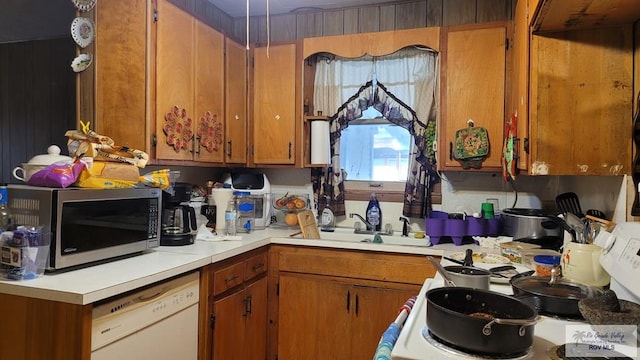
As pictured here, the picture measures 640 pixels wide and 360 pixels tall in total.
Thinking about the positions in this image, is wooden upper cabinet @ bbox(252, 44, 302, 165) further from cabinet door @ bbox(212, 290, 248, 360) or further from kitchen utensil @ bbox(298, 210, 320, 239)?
cabinet door @ bbox(212, 290, 248, 360)

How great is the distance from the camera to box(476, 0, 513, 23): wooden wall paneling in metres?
2.66

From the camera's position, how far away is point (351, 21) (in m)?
2.97

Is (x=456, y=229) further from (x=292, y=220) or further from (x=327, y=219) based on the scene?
(x=292, y=220)

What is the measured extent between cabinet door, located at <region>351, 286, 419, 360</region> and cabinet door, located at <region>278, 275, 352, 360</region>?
0.05 meters

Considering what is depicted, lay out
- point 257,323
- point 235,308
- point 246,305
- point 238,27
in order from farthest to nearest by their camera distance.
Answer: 1. point 238,27
2. point 257,323
3. point 246,305
4. point 235,308

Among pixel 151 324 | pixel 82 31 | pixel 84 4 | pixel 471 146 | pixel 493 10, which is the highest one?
pixel 493 10

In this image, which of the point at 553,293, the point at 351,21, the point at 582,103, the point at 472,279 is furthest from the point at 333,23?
the point at 553,293

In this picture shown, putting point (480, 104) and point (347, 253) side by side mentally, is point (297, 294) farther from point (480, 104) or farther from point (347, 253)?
point (480, 104)

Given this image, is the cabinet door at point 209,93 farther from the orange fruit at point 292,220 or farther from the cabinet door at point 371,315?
the cabinet door at point 371,315

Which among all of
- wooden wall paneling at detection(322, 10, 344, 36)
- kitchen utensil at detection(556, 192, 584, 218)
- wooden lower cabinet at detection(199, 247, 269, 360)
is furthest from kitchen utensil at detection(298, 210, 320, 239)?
kitchen utensil at detection(556, 192, 584, 218)

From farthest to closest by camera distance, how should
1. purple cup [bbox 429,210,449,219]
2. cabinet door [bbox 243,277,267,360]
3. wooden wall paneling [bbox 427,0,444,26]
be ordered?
wooden wall paneling [bbox 427,0,444,26] < purple cup [bbox 429,210,449,219] < cabinet door [bbox 243,277,267,360]

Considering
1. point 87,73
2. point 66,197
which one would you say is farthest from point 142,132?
point 66,197

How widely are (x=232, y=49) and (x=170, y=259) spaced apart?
63.0 inches

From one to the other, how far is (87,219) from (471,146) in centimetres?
206
